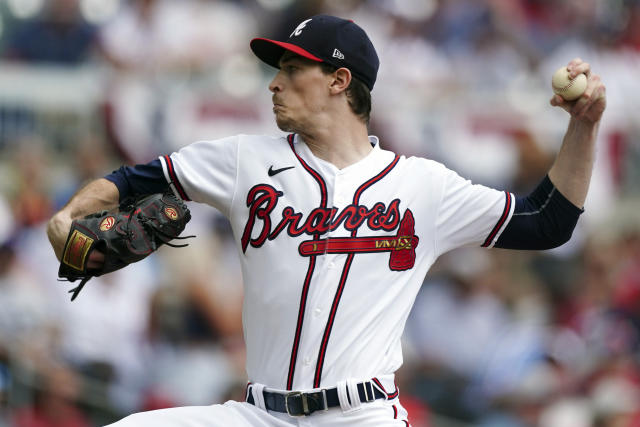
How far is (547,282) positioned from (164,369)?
2.99 m

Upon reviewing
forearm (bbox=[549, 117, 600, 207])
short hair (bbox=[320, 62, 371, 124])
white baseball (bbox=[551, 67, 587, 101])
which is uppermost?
white baseball (bbox=[551, 67, 587, 101])

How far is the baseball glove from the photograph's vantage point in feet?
8.86

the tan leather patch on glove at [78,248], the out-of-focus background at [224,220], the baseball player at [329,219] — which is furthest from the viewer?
the out-of-focus background at [224,220]

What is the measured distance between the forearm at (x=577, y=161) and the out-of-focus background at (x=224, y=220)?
302 centimetres

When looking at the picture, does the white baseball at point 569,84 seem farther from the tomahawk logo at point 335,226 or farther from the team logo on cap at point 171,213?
the team logo on cap at point 171,213

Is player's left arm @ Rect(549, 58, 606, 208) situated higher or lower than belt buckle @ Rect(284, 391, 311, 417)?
higher

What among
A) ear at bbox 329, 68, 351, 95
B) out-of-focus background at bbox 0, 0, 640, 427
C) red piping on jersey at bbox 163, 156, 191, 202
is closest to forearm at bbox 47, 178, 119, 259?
red piping on jersey at bbox 163, 156, 191, 202

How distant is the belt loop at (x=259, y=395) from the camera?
9.26 feet

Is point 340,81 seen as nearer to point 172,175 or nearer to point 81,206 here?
point 172,175

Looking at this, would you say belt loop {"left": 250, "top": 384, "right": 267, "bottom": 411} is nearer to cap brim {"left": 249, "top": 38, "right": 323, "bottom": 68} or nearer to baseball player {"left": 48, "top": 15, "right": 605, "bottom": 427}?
baseball player {"left": 48, "top": 15, "right": 605, "bottom": 427}

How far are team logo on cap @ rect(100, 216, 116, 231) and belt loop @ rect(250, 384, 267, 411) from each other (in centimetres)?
66

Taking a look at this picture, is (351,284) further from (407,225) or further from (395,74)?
(395,74)

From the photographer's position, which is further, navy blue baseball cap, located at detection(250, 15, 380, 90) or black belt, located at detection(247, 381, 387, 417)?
navy blue baseball cap, located at detection(250, 15, 380, 90)

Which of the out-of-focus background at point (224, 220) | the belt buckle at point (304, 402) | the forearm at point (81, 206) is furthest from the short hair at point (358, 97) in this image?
the out-of-focus background at point (224, 220)
